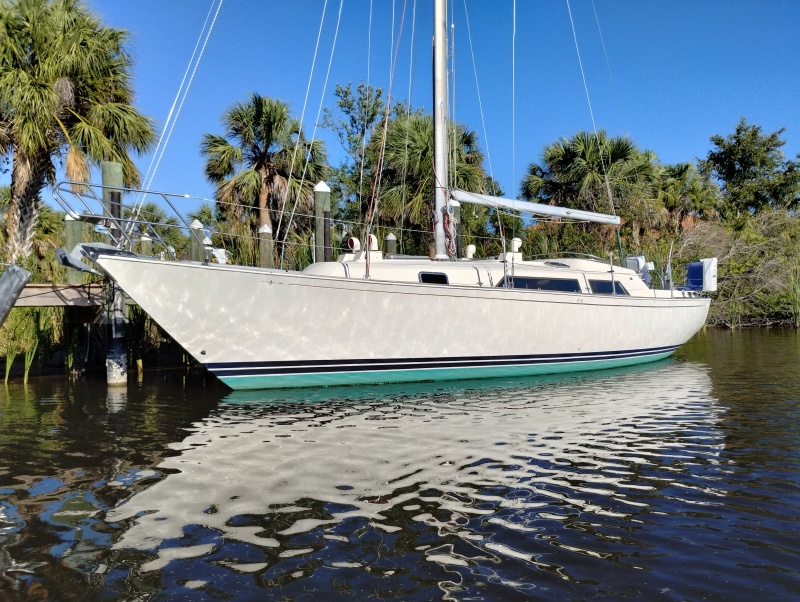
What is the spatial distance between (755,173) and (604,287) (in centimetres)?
2194

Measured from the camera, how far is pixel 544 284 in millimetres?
10742

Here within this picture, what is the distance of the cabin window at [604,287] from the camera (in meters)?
11.5

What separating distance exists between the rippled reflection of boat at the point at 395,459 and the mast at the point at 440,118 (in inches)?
150

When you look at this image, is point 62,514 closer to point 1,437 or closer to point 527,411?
point 1,437

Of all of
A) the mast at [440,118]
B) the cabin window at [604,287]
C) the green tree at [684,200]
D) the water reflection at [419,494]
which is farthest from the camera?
the green tree at [684,200]

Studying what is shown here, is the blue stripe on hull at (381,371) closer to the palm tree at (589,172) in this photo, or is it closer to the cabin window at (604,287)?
the cabin window at (604,287)

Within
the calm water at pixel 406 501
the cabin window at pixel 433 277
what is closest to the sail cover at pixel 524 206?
the cabin window at pixel 433 277

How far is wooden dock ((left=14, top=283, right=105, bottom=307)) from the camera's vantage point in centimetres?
1027

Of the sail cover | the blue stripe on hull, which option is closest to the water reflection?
the blue stripe on hull

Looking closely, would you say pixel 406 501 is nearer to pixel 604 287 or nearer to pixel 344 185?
pixel 604 287

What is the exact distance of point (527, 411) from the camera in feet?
24.3

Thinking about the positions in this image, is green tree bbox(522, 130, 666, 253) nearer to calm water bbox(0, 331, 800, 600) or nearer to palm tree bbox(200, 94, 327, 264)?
palm tree bbox(200, 94, 327, 264)

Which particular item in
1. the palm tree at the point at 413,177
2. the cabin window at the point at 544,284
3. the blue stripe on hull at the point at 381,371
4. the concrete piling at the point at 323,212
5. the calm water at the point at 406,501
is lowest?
the calm water at the point at 406,501

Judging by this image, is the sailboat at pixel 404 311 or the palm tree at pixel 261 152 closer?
the sailboat at pixel 404 311
